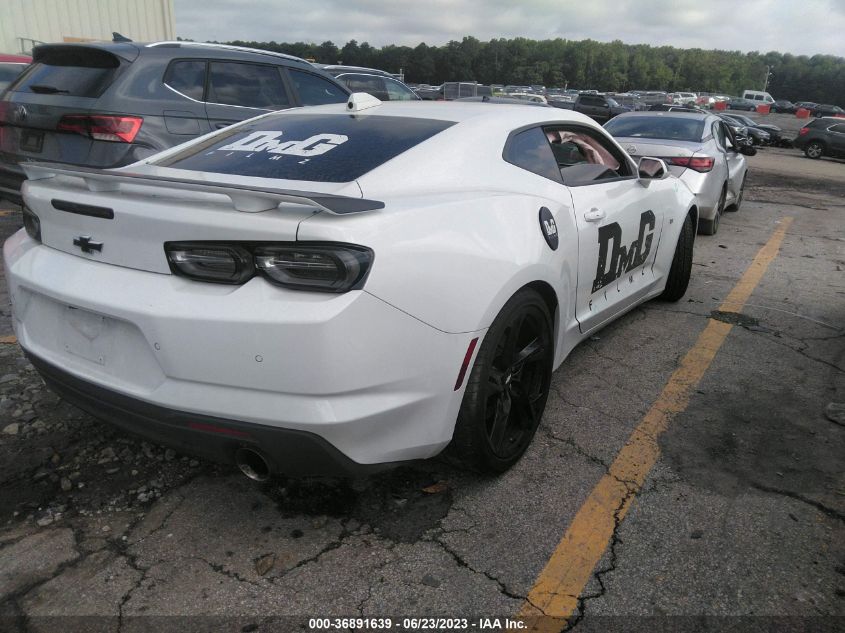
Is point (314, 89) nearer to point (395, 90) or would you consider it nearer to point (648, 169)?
point (648, 169)

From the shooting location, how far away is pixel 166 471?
2.70 meters

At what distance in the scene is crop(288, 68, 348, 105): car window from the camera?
6.63 meters

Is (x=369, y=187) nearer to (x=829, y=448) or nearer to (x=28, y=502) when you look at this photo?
(x=28, y=502)

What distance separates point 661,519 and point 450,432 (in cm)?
89

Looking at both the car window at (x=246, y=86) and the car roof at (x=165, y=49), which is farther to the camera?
the car window at (x=246, y=86)

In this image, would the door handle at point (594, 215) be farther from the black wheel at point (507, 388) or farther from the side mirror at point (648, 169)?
the side mirror at point (648, 169)

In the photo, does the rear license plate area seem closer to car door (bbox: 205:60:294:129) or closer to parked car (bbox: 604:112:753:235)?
car door (bbox: 205:60:294:129)

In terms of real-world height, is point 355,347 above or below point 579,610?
above

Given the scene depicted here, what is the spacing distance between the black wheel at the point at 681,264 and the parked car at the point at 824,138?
22.0 m

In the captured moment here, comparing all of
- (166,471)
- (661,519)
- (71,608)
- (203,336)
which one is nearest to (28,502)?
(166,471)

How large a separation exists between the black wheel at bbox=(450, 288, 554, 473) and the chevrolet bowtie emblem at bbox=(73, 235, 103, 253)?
132 cm

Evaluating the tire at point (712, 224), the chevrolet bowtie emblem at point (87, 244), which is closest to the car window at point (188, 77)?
the chevrolet bowtie emblem at point (87, 244)

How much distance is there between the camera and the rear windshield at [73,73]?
503 centimetres

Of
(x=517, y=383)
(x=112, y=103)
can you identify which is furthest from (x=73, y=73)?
(x=517, y=383)
